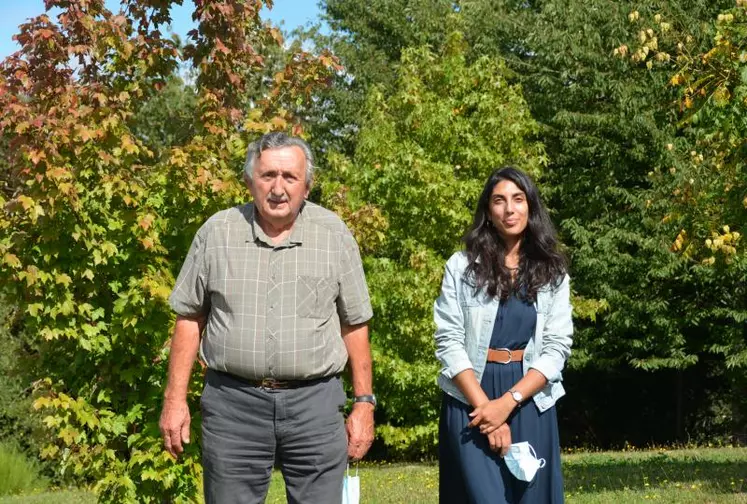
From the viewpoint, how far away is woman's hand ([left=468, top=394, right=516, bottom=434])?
4512 mm

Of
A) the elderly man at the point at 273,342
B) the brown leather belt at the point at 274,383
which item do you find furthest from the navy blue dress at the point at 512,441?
the brown leather belt at the point at 274,383

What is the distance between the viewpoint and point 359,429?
4340mm

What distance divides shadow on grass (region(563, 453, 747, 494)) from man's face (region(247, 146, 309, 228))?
6.19 m

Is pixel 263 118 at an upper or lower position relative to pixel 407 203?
lower

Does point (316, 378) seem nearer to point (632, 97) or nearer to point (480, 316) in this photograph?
point (480, 316)

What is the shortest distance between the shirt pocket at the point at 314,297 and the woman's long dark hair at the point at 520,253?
78 centimetres

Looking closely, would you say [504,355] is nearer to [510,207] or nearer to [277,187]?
[510,207]

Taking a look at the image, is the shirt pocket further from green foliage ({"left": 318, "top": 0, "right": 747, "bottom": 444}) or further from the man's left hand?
green foliage ({"left": 318, "top": 0, "right": 747, "bottom": 444})

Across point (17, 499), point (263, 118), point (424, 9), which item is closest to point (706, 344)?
point (424, 9)

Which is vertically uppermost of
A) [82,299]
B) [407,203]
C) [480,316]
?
[407,203]

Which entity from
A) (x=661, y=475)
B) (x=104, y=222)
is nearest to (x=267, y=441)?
(x=104, y=222)

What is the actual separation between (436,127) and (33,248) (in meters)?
13.5

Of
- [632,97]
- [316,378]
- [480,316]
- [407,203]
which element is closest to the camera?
[316,378]

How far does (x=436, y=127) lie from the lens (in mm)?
19922
